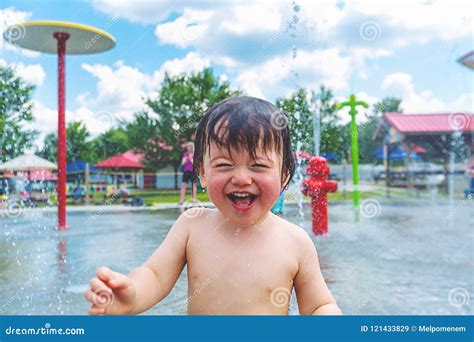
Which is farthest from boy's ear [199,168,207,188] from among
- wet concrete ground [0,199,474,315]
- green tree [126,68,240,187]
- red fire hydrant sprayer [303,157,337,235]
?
green tree [126,68,240,187]

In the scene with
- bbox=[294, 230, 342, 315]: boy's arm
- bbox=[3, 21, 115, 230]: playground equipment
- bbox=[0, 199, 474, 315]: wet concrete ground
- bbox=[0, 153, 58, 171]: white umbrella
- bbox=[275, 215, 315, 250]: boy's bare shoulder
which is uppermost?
bbox=[3, 21, 115, 230]: playground equipment

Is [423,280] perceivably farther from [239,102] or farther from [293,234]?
[239,102]

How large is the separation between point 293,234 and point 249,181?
305 millimetres

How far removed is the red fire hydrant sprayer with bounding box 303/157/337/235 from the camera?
Answer: 4902 millimetres

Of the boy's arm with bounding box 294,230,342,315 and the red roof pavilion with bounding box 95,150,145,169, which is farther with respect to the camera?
the red roof pavilion with bounding box 95,150,145,169

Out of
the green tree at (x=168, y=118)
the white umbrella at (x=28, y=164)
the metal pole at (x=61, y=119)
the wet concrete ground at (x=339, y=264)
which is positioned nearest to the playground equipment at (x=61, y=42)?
the metal pole at (x=61, y=119)

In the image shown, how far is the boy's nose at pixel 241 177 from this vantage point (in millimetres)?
1395

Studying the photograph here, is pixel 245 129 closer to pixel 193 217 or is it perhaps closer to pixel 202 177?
pixel 202 177

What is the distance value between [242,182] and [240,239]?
25 cm

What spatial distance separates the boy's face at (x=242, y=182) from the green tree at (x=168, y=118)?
973cm

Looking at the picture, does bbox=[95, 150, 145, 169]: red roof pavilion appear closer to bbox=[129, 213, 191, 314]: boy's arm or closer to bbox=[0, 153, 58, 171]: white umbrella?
bbox=[0, 153, 58, 171]: white umbrella

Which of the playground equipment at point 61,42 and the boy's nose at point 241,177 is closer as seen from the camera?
the boy's nose at point 241,177

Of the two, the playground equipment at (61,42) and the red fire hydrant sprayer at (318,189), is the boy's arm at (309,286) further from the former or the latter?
the playground equipment at (61,42)

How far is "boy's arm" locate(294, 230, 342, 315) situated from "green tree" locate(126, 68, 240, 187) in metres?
A: 9.69
